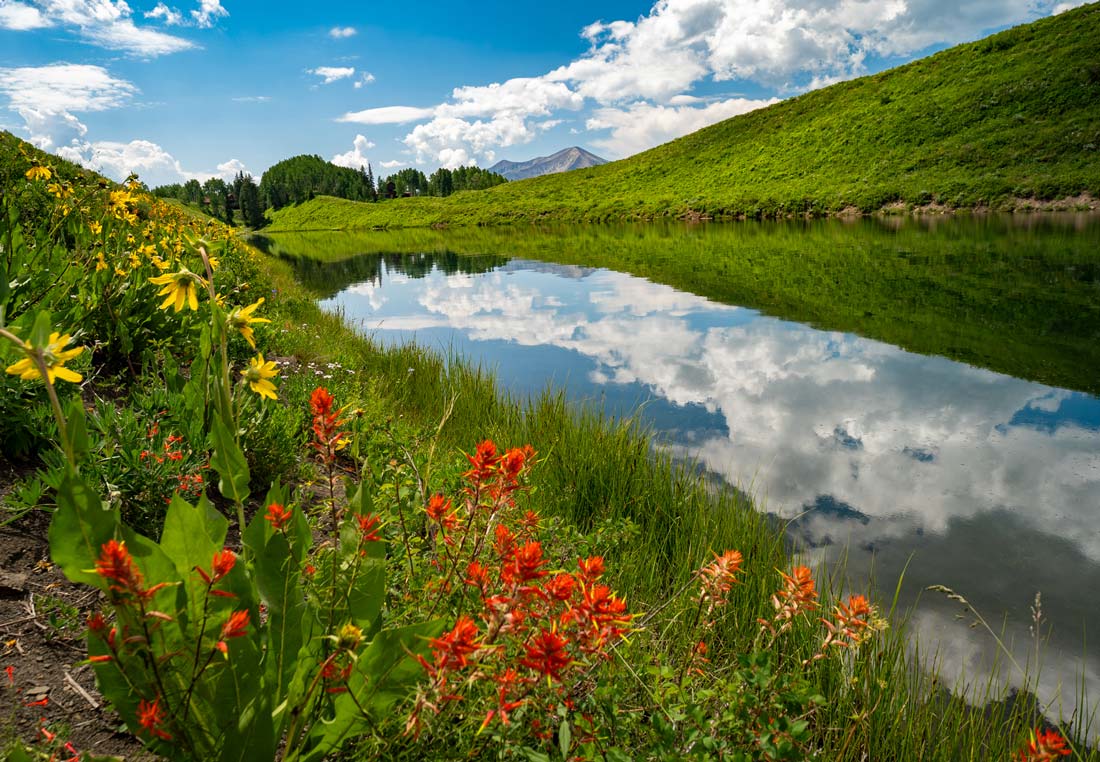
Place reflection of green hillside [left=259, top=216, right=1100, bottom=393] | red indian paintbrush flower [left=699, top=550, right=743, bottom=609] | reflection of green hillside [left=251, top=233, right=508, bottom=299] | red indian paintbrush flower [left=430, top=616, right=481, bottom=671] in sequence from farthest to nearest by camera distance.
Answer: reflection of green hillside [left=251, top=233, right=508, bottom=299], reflection of green hillside [left=259, top=216, right=1100, bottom=393], red indian paintbrush flower [left=699, top=550, right=743, bottom=609], red indian paintbrush flower [left=430, top=616, right=481, bottom=671]

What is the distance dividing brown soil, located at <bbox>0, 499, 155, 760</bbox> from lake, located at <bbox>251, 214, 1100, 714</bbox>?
357 cm

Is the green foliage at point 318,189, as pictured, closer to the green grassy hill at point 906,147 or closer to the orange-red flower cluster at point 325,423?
the green grassy hill at point 906,147

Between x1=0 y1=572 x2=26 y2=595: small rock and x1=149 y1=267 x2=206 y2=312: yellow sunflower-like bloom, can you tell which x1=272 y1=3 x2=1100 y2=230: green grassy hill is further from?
x1=0 y1=572 x2=26 y2=595: small rock

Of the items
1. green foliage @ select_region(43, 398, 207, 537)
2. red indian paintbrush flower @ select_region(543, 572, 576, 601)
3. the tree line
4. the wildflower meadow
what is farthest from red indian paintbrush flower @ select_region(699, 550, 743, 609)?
the tree line

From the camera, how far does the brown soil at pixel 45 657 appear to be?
183 centimetres

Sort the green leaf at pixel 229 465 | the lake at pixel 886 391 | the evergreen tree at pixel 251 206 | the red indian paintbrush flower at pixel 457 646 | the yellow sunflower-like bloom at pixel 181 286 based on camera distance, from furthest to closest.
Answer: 1. the evergreen tree at pixel 251 206
2. the lake at pixel 886 391
3. the yellow sunflower-like bloom at pixel 181 286
4. the green leaf at pixel 229 465
5. the red indian paintbrush flower at pixel 457 646

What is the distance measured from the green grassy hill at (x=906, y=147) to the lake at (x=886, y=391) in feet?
73.1

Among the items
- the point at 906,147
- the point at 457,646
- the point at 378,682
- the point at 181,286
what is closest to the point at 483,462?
the point at 457,646

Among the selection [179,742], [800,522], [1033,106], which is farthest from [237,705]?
[1033,106]

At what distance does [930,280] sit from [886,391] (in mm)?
9828

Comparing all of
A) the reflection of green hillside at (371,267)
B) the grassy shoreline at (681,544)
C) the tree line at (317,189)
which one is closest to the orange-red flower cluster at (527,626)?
the grassy shoreline at (681,544)

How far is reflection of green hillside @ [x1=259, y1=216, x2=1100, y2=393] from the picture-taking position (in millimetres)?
9750

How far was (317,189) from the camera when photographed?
474 feet

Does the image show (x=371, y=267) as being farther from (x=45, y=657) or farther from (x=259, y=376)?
(x=259, y=376)
